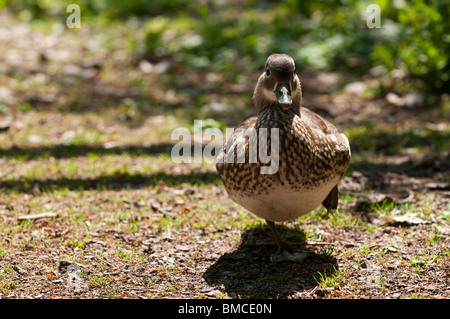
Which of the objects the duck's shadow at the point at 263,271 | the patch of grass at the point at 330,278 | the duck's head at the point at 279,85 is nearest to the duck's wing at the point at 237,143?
the duck's head at the point at 279,85

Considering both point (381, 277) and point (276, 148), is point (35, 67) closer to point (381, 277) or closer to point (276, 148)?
point (276, 148)

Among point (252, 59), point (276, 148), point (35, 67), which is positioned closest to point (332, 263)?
point (276, 148)

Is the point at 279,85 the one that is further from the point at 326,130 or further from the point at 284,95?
the point at 326,130

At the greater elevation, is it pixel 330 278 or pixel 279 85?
pixel 279 85

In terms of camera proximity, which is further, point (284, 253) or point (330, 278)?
point (284, 253)

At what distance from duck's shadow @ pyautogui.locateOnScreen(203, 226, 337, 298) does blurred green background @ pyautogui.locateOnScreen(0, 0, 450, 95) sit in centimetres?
389

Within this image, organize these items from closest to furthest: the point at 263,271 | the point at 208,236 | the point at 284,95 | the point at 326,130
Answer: the point at 284,95, the point at 263,271, the point at 326,130, the point at 208,236

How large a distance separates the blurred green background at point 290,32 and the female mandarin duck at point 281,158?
148 inches

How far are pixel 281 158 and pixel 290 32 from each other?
20.1 feet

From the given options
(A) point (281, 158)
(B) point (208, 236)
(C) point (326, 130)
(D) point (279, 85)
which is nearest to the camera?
(A) point (281, 158)

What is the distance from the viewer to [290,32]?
32.3ft

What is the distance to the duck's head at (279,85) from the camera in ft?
13.9

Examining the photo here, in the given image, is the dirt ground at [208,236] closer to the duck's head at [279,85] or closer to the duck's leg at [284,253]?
the duck's leg at [284,253]

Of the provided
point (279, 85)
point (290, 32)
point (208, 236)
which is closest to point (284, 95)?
point (279, 85)
